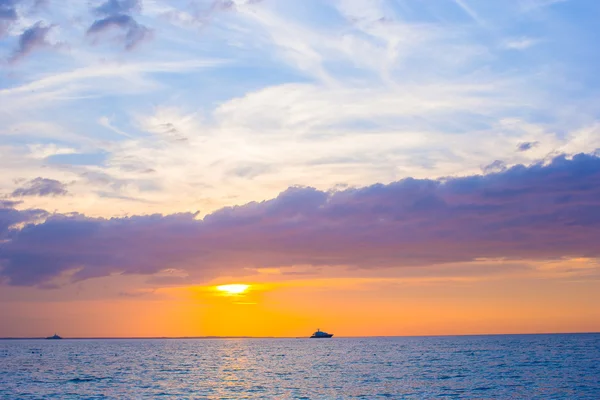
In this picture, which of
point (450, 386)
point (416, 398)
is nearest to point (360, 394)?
point (416, 398)

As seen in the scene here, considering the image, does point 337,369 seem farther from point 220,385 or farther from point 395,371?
point 220,385

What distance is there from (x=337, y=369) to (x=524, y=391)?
5713 centimetres

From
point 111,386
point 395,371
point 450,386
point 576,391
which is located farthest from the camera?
point 395,371

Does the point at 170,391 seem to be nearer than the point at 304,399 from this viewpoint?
No

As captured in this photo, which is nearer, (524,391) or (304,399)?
(304,399)

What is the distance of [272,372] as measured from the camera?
449 feet

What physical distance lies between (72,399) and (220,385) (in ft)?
85.4

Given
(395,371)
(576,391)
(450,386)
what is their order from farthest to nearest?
(395,371) < (450,386) < (576,391)

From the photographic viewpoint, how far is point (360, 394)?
300 feet

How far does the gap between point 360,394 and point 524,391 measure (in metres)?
26.1

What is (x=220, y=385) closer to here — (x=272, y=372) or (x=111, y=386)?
(x=111, y=386)

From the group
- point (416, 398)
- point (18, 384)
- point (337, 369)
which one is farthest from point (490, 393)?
point (18, 384)

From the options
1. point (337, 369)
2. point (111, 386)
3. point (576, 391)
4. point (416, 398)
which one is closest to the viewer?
point (416, 398)

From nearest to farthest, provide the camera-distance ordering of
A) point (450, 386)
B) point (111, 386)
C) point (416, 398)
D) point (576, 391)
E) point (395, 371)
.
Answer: point (416, 398) < point (576, 391) < point (450, 386) < point (111, 386) < point (395, 371)
